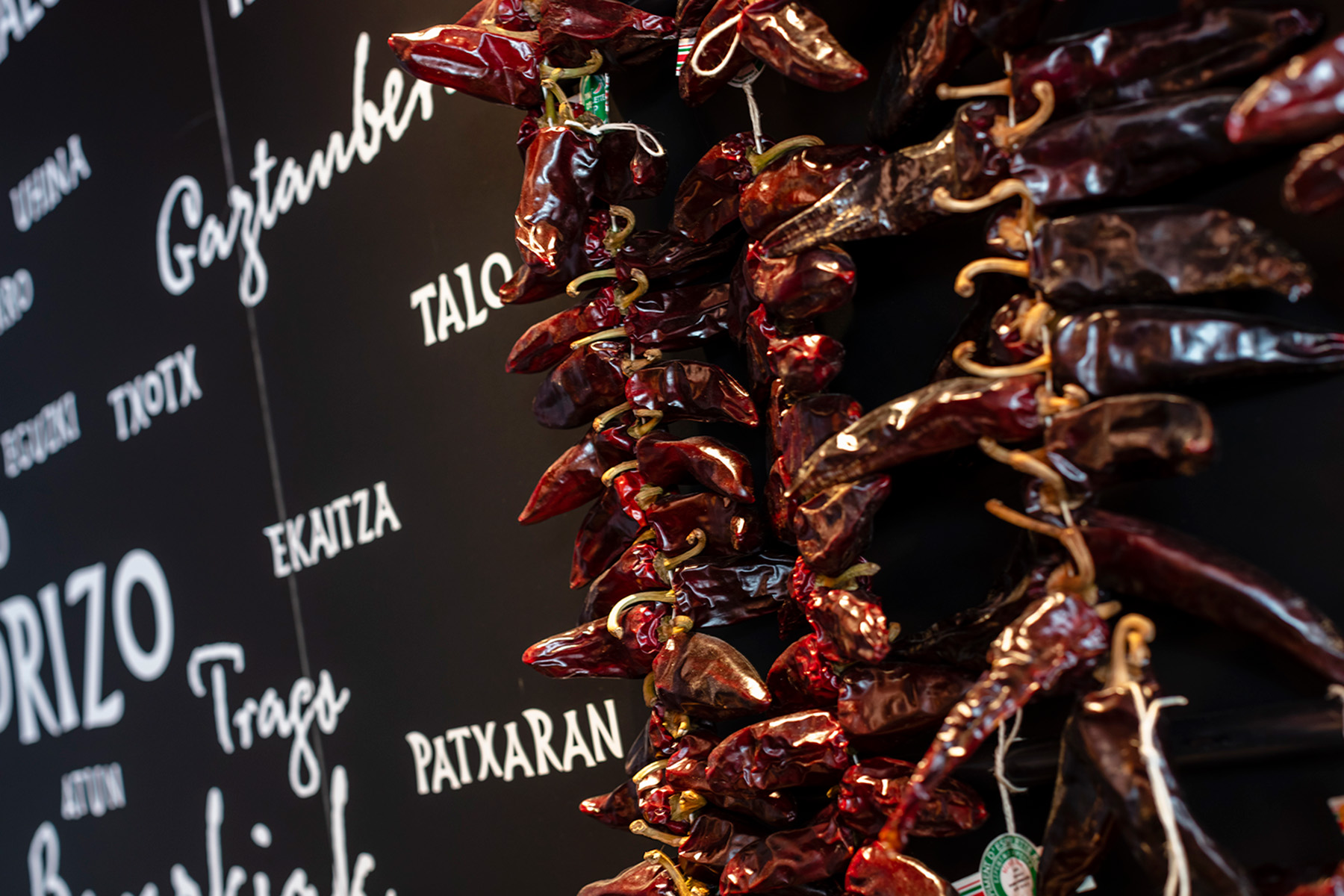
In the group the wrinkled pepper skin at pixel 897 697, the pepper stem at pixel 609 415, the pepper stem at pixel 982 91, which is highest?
the pepper stem at pixel 982 91

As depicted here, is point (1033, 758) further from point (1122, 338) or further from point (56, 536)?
point (56, 536)

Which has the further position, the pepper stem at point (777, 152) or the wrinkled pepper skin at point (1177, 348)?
the pepper stem at point (777, 152)

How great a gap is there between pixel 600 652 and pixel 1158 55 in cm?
58

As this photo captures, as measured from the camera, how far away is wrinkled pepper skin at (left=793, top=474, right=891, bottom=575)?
679 mm

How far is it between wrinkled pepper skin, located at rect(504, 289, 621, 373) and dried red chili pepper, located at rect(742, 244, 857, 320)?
0.69ft

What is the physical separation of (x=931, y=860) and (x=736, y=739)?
0.58 ft

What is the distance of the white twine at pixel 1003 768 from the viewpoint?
658mm

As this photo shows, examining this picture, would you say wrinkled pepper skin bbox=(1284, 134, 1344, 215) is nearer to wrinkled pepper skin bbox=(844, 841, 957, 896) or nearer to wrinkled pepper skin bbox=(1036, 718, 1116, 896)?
wrinkled pepper skin bbox=(1036, 718, 1116, 896)

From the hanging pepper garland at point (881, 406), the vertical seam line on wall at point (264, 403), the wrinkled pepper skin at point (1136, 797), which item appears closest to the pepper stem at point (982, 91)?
the hanging pepper garland at point (881, 406)

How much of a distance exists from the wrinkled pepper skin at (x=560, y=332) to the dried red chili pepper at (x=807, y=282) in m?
0.21

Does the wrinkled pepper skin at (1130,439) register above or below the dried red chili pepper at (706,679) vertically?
above

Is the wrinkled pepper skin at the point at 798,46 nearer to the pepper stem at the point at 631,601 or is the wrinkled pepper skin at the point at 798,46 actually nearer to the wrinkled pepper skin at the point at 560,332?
the wrinkled pepper skin at the point at 560,332

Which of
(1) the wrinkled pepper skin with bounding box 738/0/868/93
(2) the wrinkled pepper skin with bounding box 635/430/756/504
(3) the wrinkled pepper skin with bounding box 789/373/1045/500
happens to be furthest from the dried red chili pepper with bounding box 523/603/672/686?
(1) the wrinkled pepper skin with bounding box 738/0/868/93

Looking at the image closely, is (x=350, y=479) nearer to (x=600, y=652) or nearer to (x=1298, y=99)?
(x=600, y=652)
